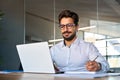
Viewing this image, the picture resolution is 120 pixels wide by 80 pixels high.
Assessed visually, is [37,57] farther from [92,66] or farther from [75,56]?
[75,56]

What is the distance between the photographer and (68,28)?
281 cm

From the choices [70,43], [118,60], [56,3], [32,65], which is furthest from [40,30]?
[32,65]

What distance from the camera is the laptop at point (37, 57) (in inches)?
85.9

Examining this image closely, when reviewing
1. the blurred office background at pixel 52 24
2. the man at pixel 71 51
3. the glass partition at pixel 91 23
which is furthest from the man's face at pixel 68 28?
the glass partition at pixel 91 23

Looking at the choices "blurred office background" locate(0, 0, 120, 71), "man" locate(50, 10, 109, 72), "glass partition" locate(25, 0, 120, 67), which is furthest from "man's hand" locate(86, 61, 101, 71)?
"glass partition" locate(25, 0, 120, 67)

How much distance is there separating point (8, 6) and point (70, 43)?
4.97 meters

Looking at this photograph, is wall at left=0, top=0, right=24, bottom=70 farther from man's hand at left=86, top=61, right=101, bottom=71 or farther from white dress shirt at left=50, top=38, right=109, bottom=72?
man's hand at left=86, top=61, right=101, bottom=71

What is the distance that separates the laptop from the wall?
5107 millimetres

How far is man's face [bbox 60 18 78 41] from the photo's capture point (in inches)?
110

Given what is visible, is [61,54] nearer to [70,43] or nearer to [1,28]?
[70,43]

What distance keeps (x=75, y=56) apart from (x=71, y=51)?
7 centimetres

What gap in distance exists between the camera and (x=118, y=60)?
6.62 metres

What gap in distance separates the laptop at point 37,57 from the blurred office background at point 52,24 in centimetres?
390

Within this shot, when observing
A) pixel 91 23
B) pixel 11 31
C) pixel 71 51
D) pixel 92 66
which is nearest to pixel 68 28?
pixel 71 51
